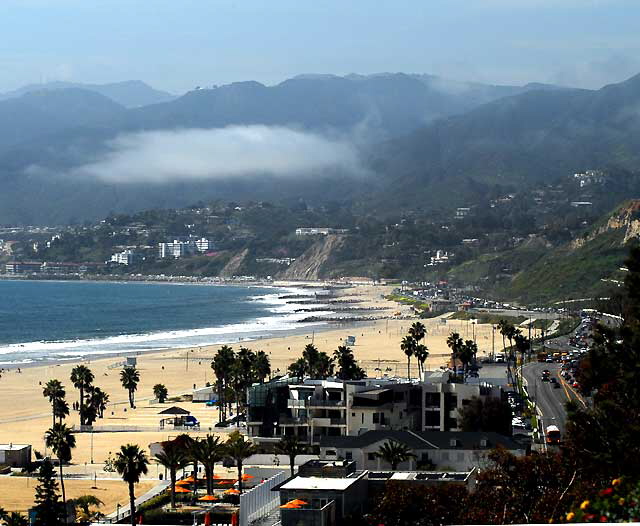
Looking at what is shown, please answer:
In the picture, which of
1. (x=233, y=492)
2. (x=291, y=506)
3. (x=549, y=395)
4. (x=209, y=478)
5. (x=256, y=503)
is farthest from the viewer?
(x=549, y=395)

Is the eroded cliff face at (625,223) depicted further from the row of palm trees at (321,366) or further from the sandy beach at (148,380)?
the row of palm trees at (321,366)

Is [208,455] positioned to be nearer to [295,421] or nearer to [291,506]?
[295,421]

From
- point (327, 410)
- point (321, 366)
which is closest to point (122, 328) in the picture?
point (321, 366)

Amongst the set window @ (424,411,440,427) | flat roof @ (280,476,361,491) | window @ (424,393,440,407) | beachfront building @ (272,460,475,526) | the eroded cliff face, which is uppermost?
the eroded cliff face

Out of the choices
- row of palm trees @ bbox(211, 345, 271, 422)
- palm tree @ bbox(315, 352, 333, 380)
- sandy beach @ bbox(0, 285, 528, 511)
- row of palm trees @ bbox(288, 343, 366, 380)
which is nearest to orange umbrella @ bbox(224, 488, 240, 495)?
sandy beach @ bbox(0, 285, 528, 511)

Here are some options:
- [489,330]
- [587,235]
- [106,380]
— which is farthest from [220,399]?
[587,235]

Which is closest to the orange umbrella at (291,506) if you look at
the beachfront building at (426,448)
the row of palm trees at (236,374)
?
the beachfront building at (426,448)

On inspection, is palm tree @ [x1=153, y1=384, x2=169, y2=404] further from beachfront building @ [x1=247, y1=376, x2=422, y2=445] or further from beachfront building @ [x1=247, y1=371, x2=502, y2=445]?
beachfront building @ [x1=247, y1=376, x2=422, y2=445]
